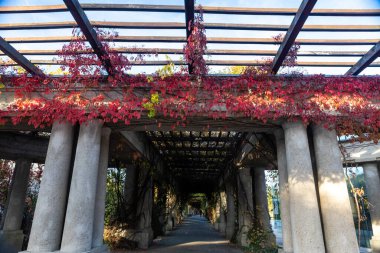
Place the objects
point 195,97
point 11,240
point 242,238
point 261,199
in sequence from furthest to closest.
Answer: point 261,199
point 242,238
point 11,240
point 195,97

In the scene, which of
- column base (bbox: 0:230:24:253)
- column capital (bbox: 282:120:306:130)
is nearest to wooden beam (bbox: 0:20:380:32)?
column capital (bbox: 282:120:306:130)

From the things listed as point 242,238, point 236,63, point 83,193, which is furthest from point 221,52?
point 242,238

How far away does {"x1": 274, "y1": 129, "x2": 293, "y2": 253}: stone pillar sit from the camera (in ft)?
17.0

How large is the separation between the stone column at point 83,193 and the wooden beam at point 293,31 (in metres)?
3.49

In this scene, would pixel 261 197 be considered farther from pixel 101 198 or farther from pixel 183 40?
pixel 183 40

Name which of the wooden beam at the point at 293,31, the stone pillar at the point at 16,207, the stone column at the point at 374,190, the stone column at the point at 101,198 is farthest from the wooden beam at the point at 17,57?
the stone column at the point at 374,190

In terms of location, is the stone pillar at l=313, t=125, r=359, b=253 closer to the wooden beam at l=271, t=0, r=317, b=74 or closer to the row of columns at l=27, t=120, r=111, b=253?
the wooden beam at l=271, t=0, r=317, b=74

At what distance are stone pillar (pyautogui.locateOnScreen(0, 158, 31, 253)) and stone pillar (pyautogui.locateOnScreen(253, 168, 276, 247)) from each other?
9.36m

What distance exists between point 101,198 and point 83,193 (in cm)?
81

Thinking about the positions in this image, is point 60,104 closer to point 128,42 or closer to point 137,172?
point 128,42

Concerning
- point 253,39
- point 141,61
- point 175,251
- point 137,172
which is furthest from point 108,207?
point 253,39

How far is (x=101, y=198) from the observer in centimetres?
552

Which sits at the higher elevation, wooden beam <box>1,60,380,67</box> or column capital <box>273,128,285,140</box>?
wooden beam <box>1,60,380,67</box>

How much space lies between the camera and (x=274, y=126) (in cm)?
556
